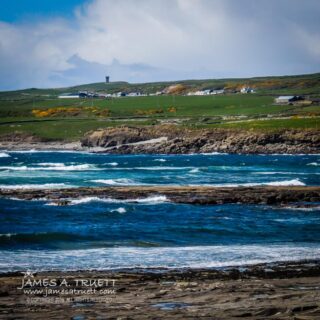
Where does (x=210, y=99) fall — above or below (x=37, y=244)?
above

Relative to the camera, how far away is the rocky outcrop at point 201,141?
331 ft

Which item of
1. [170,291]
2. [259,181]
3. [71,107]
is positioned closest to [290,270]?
[170,291]

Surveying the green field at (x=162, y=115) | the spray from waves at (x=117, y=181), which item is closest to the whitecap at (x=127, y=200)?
the spray from waves at (x=117, y=181)

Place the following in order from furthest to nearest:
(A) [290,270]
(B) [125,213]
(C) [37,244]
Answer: (B) [125,213] < (C) [37,244] < (A) [290,270]

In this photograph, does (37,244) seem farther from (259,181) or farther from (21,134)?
(21,134)

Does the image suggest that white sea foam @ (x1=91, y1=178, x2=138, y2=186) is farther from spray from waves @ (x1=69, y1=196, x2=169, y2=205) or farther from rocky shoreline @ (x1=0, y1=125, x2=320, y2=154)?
rocky shoreline @ (x1=0, y1=125, x2=320, y2=154)

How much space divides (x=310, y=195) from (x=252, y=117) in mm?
87546

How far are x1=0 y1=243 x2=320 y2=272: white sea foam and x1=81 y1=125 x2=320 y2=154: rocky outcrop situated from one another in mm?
73882

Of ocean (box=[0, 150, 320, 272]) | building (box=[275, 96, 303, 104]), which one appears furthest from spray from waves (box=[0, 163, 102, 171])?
building (box=[275, 96, 303, 104])

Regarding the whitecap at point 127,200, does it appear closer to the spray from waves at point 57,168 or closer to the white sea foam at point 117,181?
the white sea foam at point 117,181

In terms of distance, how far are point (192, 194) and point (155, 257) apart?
1928 cm

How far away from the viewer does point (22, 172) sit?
67375mm

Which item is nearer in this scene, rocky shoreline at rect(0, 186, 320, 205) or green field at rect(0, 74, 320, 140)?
rocky shoreline at rect(0, 186, 320, 205)

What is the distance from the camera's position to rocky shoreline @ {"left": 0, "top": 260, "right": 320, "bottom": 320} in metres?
14.2
